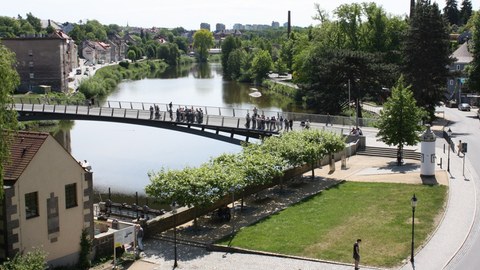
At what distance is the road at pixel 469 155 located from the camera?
27.8m

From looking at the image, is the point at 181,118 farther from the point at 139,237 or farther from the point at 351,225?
the point at 139,237

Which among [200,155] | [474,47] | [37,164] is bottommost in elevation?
[200,155]

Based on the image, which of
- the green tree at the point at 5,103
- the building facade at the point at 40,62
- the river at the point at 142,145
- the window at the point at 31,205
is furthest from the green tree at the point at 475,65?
the building facade at the point at 40,62

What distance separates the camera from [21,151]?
2705cm

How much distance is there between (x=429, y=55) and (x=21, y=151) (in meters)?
48.3

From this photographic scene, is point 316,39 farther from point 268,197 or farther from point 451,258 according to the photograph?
point 451,258

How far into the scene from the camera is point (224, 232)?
3269cm

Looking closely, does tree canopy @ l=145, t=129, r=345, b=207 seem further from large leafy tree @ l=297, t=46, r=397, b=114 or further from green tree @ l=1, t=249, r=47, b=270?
large leafy tree @ l=297, t=46, r=397, b=114

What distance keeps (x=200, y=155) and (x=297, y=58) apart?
1592 inches

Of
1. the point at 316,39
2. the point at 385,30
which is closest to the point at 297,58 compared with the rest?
the point at 316,39

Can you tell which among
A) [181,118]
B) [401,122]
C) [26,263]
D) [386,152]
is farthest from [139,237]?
[181,118]

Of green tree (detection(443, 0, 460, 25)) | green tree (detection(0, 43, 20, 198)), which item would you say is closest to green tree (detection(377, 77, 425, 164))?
green tree (detection(0, 43, 20, 198))

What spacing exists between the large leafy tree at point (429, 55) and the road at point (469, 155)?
12.7 ft

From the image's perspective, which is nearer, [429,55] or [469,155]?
[469,155]
